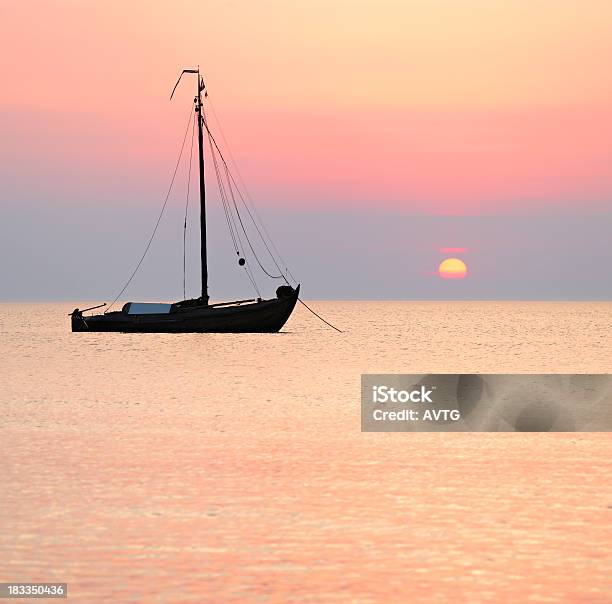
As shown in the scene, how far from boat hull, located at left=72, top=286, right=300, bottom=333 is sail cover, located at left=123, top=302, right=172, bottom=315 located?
56 cm

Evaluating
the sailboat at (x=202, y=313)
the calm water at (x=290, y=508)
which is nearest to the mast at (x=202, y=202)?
the sailboat at (x=202, y=313)

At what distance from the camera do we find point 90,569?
45.2ft

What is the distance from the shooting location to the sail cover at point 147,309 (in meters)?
90.9

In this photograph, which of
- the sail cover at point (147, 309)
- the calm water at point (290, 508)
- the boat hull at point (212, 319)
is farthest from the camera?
the sail cover at point (147, 309)

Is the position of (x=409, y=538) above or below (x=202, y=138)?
below

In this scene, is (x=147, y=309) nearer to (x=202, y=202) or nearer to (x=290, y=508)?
(x=202, y=202)

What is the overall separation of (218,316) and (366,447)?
62843mm

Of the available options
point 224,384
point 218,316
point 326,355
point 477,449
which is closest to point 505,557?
point 477,449

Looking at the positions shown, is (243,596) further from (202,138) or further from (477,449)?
(202,138)

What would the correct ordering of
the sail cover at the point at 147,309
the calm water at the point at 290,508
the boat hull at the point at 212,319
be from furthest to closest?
the sail cover at the point at 147,309
the boat hull at the point at 212,319
the calm water at the point at 290,508

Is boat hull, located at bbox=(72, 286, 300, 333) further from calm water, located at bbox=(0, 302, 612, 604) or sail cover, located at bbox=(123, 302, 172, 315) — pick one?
calm water, located at bbox=(0, 302, 612, 604)

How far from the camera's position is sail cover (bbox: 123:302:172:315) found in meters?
90.9

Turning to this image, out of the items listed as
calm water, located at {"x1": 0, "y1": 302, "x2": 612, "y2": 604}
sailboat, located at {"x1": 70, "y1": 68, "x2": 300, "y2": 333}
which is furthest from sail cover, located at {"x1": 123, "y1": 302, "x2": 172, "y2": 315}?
calm water, located at {"x1": 0, "y1": 302, "x2": 612, "y2": 604}

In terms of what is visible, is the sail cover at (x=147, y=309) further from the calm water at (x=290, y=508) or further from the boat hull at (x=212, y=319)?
the calm water at (x=290, y=508)
